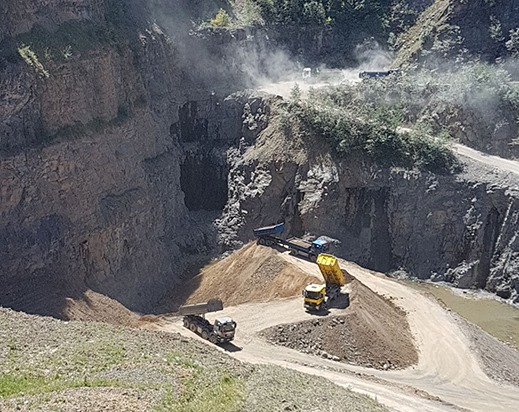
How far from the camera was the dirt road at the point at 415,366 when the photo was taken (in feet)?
98.4

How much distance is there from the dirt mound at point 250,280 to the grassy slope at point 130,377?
39.2 ft

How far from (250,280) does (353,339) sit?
27.8 feet

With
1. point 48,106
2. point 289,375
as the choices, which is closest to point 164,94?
point 48,106

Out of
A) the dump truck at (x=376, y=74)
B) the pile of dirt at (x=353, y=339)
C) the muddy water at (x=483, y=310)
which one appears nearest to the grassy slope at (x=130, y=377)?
the pile of dirt at (x=353, y=339)

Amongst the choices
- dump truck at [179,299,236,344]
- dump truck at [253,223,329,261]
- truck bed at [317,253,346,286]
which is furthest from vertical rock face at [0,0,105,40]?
truck bed at [317,253,346,286]

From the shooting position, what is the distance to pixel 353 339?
34.8 m

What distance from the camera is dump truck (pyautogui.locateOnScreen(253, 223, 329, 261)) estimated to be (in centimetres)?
4250

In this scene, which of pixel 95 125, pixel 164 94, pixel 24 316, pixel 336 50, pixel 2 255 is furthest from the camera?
pixel 336 50

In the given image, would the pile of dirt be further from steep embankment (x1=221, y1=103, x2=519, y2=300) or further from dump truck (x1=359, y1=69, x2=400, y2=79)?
dump truck (x1=359, y1=69, x2=400, y2=79)

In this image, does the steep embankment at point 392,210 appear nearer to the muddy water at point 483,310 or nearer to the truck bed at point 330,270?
the muddy water at point 483,310

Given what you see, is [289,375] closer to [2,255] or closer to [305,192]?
[2,255]

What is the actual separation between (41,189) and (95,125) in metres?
6.95

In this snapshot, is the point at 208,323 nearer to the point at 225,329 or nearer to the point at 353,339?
the point at 225,329

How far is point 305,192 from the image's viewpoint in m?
51.6
